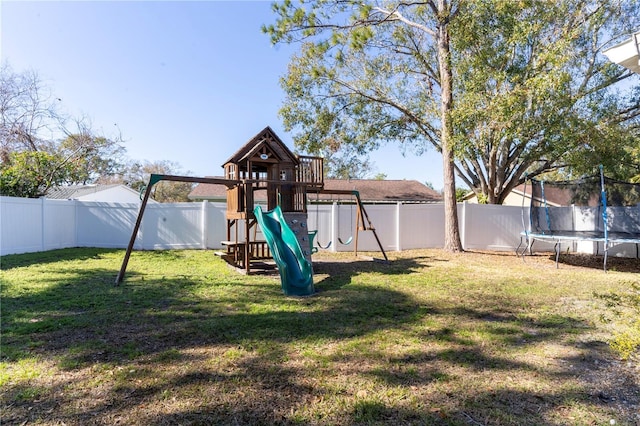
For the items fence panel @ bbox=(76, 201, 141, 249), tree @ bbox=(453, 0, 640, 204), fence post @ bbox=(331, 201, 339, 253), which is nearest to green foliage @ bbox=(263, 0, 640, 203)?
tree @ bbox=(453, 0, 640, 204)

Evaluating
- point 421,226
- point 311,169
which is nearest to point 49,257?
point 311,169

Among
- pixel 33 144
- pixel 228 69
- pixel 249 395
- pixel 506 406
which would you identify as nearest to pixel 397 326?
pixel 506 406

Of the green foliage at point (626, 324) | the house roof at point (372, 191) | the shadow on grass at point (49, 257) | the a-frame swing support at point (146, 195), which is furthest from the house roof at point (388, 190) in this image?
the green foliage at point (626, 324)

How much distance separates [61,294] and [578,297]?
7925 millimetres

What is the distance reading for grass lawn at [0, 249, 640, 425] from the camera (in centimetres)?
234

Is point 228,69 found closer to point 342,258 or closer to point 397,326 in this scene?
point 342,258

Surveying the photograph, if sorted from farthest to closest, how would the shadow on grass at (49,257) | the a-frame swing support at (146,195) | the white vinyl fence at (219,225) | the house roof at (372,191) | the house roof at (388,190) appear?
1. the house roof at (388,190)
2. the house roof at (372,191)
3. the white vinyl fence at (219,225)
4. the shadow on grass at (49,257)
5. the a-frame swing support at (146,195)

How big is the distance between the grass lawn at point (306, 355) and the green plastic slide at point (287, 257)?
257mm

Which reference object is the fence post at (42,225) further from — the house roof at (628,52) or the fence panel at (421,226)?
the house roof at (628,52)

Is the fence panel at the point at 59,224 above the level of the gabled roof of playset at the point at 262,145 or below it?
below

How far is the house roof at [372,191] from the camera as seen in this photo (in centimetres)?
2117

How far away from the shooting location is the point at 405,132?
549 inches

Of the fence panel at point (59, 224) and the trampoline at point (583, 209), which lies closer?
the trampoline at point (583, 209)

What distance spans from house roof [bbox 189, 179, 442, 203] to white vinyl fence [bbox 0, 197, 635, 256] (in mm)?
8589
